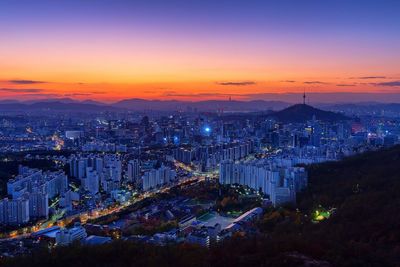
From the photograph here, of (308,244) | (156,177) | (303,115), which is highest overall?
(308,244)

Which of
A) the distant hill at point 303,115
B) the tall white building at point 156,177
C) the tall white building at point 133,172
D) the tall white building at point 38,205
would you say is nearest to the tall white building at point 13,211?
the tall white building at point 38,205

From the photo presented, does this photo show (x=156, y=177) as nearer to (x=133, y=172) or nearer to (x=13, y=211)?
(x=133, y=172)

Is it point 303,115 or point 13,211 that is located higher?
point 303,115

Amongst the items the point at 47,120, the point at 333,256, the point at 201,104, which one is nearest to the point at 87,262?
the point at 333,256

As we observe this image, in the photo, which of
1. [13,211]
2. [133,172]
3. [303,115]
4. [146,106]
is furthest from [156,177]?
[146,106]

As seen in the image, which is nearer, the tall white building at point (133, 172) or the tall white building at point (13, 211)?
the tall white building at point (13, 211)

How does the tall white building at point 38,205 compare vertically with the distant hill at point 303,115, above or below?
below

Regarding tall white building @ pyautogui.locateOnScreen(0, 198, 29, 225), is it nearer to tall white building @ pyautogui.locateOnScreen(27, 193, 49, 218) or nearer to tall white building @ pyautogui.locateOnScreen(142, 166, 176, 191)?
tall white building @ pyautogui.locateOnScreen(27, 193, 49, 218)

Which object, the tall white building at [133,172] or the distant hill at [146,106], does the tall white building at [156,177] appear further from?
the distant hill at [146,106]

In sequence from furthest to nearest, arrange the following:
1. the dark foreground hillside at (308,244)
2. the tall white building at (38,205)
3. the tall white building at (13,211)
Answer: the tall white building at (38,205) < the tall white building at (13,211) < the dark foreground hillside at (308,244)
